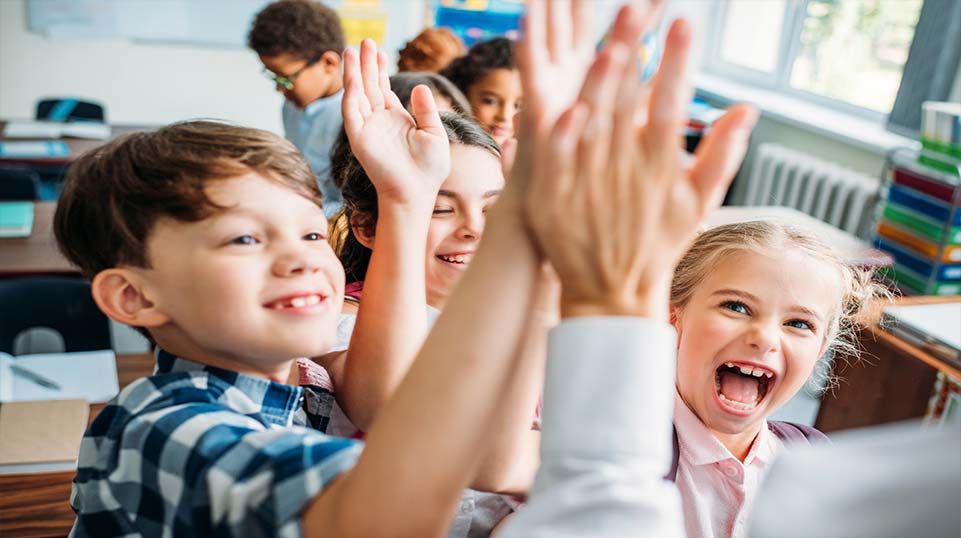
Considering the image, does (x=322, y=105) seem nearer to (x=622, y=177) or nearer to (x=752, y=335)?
(x=752, y=335)

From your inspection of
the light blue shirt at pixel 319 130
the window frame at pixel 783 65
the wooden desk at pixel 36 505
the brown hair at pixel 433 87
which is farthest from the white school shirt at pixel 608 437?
the window frame at pixel 783 65

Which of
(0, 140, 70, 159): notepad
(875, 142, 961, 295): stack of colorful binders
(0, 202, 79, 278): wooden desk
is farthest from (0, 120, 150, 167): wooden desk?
(875, 142, 961, 295): stack of colorful binders

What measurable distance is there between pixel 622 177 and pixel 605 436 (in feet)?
0.56

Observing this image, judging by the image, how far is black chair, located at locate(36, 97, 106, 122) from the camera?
4418 millimetres

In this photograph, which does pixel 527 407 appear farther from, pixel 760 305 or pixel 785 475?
pixel 760 305

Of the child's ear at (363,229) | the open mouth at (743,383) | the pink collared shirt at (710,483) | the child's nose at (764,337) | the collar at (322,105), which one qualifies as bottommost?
the pink collared shirt at (710,483)

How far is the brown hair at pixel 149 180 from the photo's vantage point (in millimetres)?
849

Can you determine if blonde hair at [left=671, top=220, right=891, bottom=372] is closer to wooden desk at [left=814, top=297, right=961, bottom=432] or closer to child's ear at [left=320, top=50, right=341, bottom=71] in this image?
wooden desk at [left=814, top=297, right=961, bottom=432]

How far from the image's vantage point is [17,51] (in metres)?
5.09

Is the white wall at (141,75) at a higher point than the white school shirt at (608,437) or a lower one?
lower

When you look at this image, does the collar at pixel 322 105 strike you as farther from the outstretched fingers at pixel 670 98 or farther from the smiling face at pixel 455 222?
the outstretched fingers at pixel 670 98

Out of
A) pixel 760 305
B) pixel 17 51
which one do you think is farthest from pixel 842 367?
pixel 17 51

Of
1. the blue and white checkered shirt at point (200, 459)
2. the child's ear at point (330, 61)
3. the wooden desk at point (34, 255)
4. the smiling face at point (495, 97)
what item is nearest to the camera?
the blue and white checkered shirt at point (200, 459)

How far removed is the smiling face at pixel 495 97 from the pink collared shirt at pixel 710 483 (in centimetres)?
163
